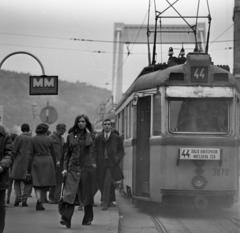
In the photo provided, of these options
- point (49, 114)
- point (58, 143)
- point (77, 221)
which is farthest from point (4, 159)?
point (49, 114)

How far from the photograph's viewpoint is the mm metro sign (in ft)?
50.5

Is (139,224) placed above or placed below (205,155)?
below

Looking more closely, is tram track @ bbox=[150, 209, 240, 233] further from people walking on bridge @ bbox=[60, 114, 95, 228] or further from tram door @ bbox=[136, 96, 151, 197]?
people walking on bridge @ bbox=[60, 114, 95, 228]

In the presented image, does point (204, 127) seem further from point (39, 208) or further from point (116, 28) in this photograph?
point (116, 28)

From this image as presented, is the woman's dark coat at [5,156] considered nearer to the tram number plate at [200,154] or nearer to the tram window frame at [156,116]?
the tram number plate at [200,154]

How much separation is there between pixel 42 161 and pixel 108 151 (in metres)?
1.19

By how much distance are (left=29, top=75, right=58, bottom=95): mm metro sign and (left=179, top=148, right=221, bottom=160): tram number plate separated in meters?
4.89

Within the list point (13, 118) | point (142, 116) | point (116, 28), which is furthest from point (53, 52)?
point (13, 118)

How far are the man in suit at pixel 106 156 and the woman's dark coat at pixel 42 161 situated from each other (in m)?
0.83

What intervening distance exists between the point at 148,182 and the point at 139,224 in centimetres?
170

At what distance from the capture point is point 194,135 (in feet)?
37.5

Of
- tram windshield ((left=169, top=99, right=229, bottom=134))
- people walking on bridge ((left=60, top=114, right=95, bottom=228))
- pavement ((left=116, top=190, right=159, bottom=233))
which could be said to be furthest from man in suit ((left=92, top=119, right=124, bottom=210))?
people walking on bridge ((left=60, top=114, right=95, bottom=228))

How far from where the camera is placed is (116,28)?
3008 centimetres

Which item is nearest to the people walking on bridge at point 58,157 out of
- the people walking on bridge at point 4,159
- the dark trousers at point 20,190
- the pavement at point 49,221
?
the dark trousers at point 20,190
